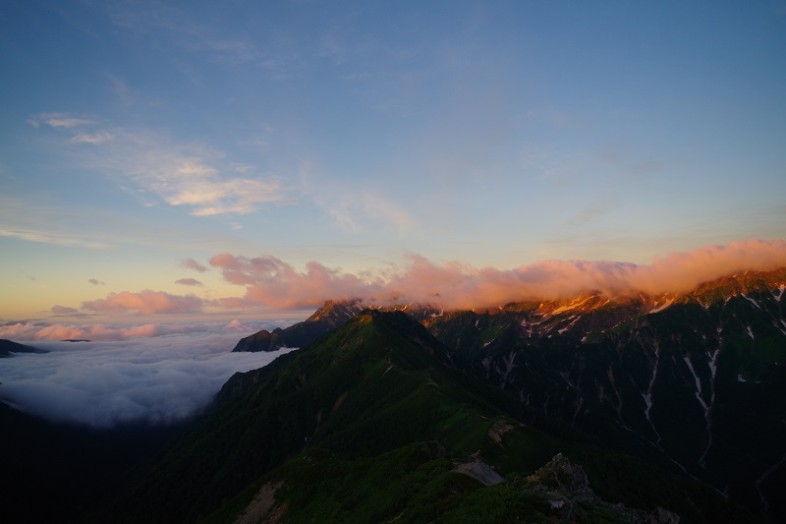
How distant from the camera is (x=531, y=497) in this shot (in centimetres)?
5103

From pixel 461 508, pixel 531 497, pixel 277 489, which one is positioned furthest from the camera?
pixel 277 489

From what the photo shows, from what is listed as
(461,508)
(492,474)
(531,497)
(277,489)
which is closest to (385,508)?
(492,474)

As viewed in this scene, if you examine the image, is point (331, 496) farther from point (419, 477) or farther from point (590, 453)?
point (590, 453)

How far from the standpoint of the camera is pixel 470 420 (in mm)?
176125

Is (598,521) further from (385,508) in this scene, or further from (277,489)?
(277,489)

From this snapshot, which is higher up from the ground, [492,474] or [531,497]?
[531,497]

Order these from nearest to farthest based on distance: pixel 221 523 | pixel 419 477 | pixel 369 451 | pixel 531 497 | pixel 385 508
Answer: pixel 531 497, pixel 385 508, pixel 419 477, pixel 221 523, pixel 369 451

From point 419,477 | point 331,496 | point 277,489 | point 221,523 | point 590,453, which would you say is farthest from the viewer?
point 590,453

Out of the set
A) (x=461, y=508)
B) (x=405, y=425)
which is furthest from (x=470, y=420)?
(x=461, y=508)

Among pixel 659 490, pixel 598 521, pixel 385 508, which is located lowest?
pixel 659 490

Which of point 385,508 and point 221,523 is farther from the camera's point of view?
point 221,523

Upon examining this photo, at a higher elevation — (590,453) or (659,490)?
(590,453)

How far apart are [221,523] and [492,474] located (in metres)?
105

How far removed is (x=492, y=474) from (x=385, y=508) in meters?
23.9
